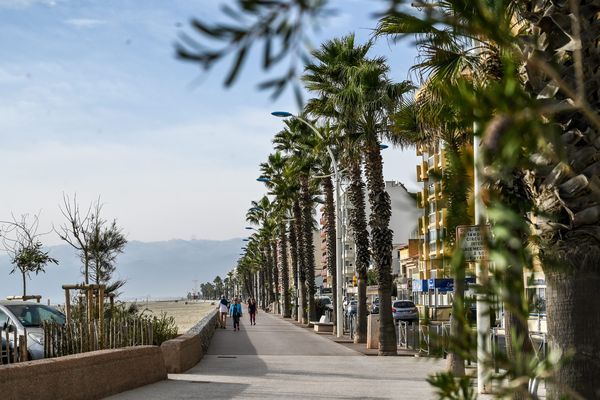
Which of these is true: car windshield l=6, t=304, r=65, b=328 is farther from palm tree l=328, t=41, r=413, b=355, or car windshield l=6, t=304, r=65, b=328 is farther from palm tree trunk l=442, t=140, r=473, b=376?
palm tree trunk l=442, t=140, r=473, b=376

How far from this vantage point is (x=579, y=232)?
7605 mm

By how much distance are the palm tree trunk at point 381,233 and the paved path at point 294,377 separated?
1.44 metres

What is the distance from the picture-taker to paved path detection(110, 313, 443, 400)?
1504 centimetres

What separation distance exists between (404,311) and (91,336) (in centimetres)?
3589

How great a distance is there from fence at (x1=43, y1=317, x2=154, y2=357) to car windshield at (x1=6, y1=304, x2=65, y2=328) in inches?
43.1

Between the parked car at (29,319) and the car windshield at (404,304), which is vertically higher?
the parked car at (29,319)

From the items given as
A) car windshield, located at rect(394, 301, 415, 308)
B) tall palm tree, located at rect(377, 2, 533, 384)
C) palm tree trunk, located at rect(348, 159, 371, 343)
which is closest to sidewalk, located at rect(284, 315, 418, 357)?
palm tree trunk, located at rect(348, 159, 371, 343)

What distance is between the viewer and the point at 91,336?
57.4 ft

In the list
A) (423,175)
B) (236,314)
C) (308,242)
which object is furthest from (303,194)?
(423,175)

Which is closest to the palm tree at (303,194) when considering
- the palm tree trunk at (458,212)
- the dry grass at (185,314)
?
the dry grass at (185,314)

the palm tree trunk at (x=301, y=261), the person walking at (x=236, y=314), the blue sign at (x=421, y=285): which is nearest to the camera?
the person walking at (x=236, y=314)

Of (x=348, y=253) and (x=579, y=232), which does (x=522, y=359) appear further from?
(x=348, y=253)

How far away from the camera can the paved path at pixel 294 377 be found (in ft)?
49.3

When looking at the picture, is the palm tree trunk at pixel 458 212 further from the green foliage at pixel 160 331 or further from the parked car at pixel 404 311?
the parked car at pixel 404 311
